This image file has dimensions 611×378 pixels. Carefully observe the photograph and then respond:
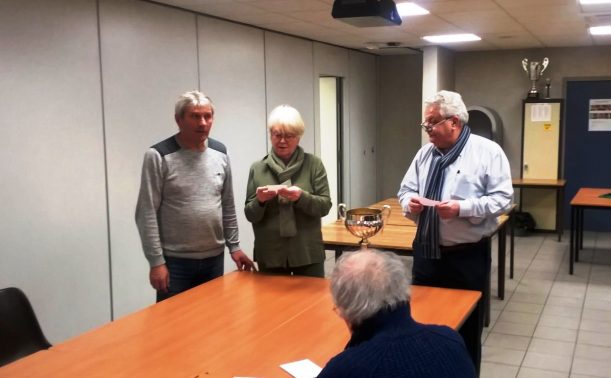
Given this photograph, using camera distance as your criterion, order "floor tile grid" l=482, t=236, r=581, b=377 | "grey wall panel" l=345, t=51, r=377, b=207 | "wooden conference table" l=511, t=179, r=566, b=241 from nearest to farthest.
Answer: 1. "floor tile grid" l=482, t=236, r=581, b=377
2. "wooden conference table" l=511, t=179, r=566, b=241
3. "grey wall panel" l=345, t=51, r=377, b=207

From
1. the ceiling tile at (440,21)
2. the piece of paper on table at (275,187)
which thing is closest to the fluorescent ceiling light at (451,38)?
the ceiling tile at (440,21)

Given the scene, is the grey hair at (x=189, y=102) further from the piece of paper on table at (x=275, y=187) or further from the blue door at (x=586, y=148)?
the blue door at (x=586, y=148)

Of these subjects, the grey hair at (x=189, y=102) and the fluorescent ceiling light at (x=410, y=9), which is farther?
the fluorescent ceiling light at (x=410, y=9)

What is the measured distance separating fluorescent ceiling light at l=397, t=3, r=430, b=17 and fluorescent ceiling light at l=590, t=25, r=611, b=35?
2204 millimetres

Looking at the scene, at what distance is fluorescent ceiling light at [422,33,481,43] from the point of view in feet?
22.9

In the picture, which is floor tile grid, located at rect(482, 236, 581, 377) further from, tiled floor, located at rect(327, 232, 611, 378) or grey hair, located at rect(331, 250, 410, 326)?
grey hair, located at rect(331, 250, 410, 326)

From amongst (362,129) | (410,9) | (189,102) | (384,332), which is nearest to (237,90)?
(410,9)

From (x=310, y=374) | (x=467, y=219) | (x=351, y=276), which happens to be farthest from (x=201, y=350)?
(x=467, y=219)

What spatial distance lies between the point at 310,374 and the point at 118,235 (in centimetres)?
287

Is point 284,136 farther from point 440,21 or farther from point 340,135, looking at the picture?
point 340,135

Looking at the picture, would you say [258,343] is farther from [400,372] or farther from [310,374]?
[400,372]

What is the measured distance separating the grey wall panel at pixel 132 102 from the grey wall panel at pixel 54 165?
0.35 feet

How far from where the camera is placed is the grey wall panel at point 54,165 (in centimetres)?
364

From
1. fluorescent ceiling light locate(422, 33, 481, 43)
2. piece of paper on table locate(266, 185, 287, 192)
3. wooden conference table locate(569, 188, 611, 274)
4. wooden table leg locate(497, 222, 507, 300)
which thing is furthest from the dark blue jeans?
fluorescent ceiling light locate(422, 33, 481, 43)
